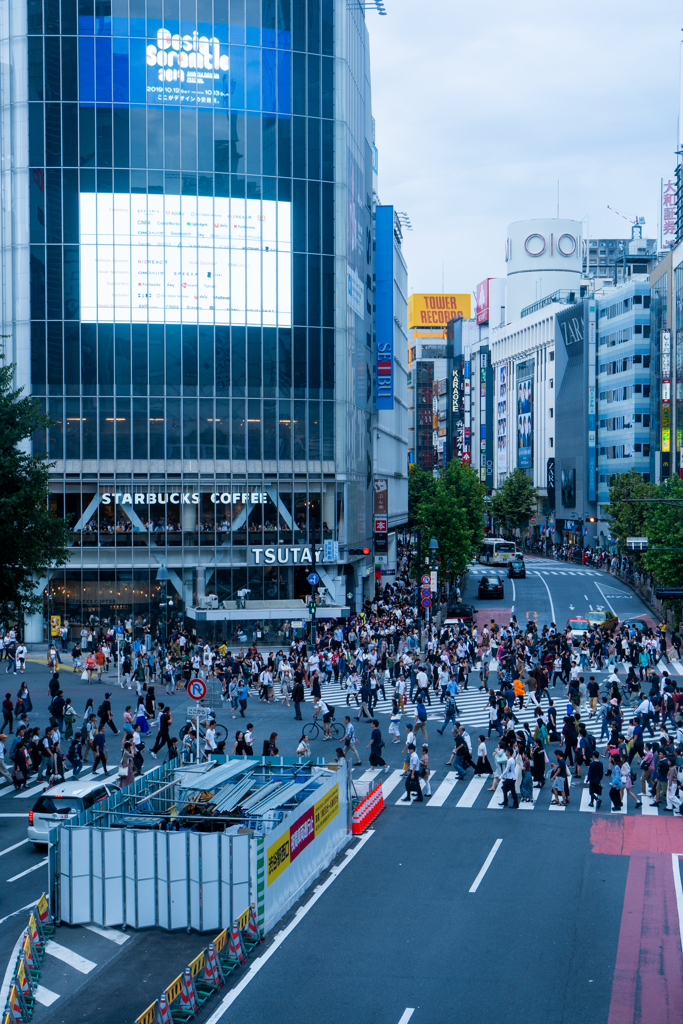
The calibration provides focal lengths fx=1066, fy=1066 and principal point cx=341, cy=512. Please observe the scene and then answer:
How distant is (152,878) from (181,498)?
4205cm

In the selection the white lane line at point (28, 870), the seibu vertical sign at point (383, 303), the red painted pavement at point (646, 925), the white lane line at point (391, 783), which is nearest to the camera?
the red painted pavement at point (646, 925)

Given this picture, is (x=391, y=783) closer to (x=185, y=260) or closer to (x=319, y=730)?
(x=319, y=730)

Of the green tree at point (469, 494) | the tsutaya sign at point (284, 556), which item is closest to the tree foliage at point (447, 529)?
the green tree at point (469, 494)

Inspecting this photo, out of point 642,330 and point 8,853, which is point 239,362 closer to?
point 8,853

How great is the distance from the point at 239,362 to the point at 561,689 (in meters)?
27.3

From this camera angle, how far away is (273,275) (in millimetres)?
59562

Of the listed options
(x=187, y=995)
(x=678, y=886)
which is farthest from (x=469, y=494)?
(x=187, y=995)

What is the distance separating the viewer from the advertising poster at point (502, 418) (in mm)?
159875

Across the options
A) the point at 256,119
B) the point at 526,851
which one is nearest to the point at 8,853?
the point at 526,851

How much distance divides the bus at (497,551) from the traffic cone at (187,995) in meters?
78.1

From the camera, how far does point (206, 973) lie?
14656 mm

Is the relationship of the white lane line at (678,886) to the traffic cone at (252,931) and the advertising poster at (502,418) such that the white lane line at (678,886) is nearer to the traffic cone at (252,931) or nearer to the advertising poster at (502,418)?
the traffic cone at (252,931)

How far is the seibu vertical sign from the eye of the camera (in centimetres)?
7669

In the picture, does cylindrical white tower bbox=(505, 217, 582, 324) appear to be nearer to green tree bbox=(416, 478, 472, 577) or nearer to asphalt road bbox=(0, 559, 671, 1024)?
green tree bbox=(416, 478, 472, 577)
